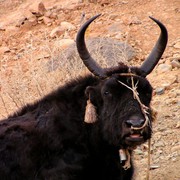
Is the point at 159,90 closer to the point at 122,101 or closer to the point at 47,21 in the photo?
the point at 122,101

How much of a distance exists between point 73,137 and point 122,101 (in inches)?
32.4

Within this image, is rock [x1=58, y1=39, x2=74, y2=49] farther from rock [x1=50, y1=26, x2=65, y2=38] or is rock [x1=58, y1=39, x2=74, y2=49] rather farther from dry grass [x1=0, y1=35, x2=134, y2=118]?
dry grass [x1=0, y1=35, x2=134, y2=118]

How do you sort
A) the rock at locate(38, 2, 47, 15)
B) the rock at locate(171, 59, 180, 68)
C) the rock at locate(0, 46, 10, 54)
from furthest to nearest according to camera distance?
the rock at locate(38, 2, 47, 15), the rock at locate(0, 46, 10, 54), the rock at locate(171, 59, 180, 68)

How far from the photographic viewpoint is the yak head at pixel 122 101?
670cm

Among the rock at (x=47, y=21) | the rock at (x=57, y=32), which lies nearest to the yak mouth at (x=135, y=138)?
the rock at (x=57, y=32)

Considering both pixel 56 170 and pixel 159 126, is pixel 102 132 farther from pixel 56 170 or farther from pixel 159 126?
pixel 159 126

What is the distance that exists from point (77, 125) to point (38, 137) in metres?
0.51

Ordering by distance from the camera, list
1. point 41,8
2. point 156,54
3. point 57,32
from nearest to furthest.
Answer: point 156,54 < point 57,32 < point 41,8

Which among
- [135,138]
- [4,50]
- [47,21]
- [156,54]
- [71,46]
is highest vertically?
[156,54]

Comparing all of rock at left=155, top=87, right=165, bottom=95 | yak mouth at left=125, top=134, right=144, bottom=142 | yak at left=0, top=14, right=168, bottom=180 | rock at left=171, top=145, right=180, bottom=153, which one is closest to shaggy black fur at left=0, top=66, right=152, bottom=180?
yak at left=0, top=14, right=168, bottom=180

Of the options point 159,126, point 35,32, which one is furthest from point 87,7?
point 159,126

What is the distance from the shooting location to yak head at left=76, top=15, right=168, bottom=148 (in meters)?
6.70

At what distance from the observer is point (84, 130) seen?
7340 millimetres

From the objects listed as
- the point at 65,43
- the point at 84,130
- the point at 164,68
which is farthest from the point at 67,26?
the point at 84,130
